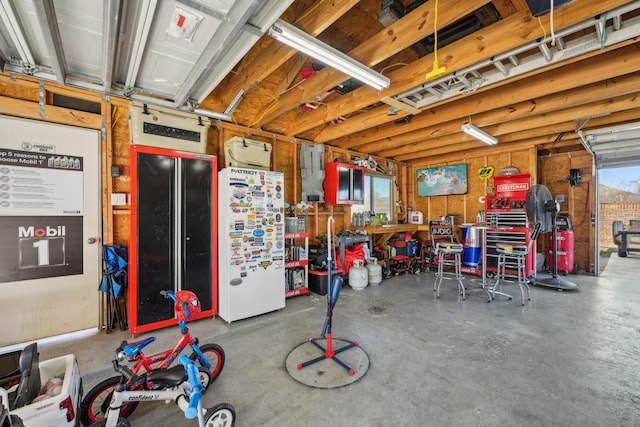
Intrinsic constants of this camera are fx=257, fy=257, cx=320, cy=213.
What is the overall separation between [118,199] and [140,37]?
1.88 meters

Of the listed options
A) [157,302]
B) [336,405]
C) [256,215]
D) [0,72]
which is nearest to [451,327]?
[336,405]

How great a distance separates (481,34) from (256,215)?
10.1 feet

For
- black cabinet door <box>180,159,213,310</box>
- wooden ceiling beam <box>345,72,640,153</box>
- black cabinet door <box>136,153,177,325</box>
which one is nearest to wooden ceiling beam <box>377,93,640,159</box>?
wooden ceiling beam <box>345,72,640,153</box>

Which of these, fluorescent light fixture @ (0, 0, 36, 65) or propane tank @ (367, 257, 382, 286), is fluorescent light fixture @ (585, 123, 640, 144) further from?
fluorescent light fixture @ (0, 0, 36, 65)

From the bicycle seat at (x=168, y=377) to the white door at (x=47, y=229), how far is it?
2023 millimetres

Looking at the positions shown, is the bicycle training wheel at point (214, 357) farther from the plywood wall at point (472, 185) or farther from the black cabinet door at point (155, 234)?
the plywood wall at point (472, 185)

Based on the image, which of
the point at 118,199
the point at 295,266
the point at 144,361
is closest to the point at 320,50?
the point at 144,361

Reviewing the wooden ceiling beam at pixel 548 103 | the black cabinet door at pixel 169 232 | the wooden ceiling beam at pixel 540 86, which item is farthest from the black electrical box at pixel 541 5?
the black cabinet door at pixel 169 232

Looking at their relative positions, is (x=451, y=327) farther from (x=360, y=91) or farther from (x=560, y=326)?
(x=360, y=91)

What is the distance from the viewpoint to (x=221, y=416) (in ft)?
5.41

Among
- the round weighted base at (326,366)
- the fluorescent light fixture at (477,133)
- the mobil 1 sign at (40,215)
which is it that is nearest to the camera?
the round weighted base at (326,366)

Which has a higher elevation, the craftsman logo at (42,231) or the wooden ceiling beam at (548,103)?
the wooden ceiling beam at (548,103)

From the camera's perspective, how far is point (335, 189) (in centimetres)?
497

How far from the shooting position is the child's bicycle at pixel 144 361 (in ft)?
5.43
